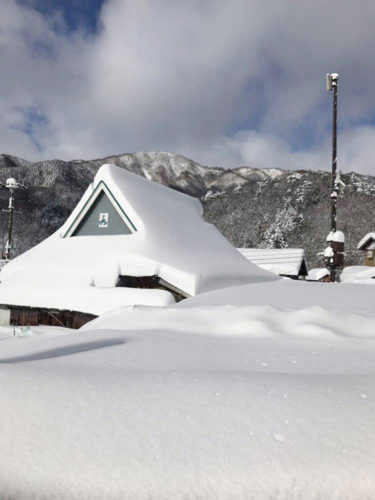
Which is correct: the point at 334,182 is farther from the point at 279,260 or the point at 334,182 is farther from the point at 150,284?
the point at 279,260

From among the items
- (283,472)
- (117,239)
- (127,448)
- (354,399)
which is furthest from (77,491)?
(117,239)

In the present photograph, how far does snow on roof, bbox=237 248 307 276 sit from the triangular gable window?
967 cm

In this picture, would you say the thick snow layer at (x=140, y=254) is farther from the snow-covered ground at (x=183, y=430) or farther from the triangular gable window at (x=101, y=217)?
the snow-covered ground at (x=183, y=430)

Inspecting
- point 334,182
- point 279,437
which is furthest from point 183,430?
point 334,182

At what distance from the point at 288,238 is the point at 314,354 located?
28.7 meters

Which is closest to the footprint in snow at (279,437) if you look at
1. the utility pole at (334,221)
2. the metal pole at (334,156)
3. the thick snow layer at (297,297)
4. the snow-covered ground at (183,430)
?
the snow-covered ground at (183,430)

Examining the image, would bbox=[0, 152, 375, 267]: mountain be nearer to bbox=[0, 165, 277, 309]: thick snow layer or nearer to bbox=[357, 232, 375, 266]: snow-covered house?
bbox=[357, 232, 375, 266]: snow-covered house

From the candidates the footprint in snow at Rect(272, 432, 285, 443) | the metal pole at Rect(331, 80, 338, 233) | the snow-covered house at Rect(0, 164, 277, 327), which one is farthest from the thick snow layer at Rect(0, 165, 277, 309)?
the footprint in snow at Rect(272, 432, 285, 443)

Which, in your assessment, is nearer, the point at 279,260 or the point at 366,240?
the point at 279,260

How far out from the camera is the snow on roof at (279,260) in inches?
645

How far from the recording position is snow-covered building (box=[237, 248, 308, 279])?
53.7ft

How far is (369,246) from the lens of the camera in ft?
76.1

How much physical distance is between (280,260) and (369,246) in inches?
386

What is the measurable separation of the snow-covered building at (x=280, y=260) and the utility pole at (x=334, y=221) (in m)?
5.78
